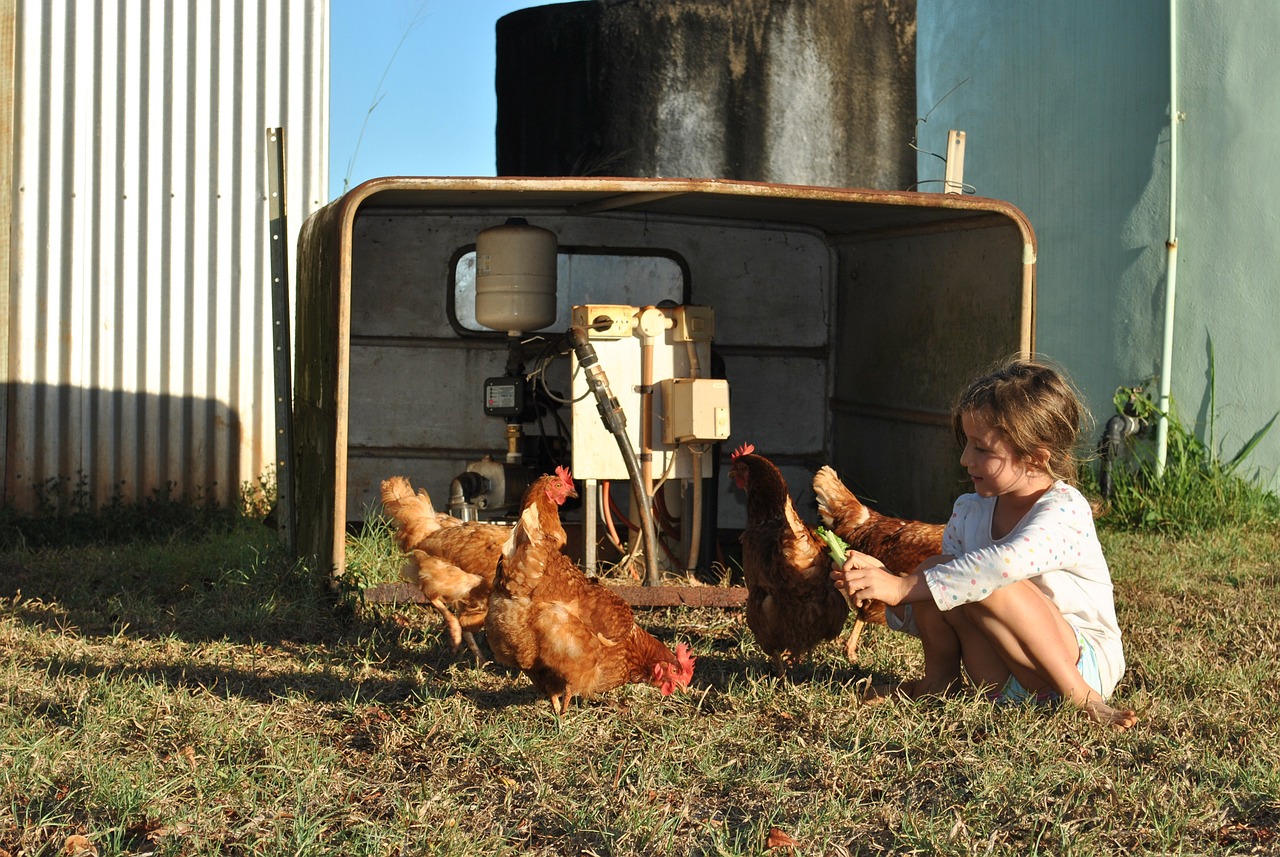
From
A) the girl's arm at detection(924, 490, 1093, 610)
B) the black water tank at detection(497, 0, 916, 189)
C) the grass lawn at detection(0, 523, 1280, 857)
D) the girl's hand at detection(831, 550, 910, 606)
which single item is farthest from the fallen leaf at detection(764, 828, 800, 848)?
the black water tank at detection(497, 0, 916, 189)

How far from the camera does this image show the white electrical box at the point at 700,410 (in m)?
5.75

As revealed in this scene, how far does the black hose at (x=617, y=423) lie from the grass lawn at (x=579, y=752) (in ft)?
1.45

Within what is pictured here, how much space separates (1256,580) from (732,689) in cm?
321

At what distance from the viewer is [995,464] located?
356 centimetres

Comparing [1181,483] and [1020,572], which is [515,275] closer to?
[1020,572]

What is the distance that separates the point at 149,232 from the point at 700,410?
3.96 metres

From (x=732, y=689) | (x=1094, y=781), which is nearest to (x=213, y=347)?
(x=732, y=689)

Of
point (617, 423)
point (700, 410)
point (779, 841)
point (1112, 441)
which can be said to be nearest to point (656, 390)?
point (700, 410)

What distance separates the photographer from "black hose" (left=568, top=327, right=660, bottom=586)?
18.2 ft

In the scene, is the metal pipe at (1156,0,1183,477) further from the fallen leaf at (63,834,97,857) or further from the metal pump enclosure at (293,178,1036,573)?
the fallen leaf at (63,834,97,857)

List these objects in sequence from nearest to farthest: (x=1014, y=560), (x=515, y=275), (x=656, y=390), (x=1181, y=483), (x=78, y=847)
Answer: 1. (x=78, y=847)
2. (x=1014, y=560)
3. (x=656, y=390)
4. (x=515, y=275)
5. (x=1181, y=483)

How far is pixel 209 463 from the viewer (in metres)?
7.79

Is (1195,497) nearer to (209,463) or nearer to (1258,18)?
(1258,18)

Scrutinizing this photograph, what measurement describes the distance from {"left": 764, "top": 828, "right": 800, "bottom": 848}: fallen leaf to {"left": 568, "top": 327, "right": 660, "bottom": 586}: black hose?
2.61 metres
